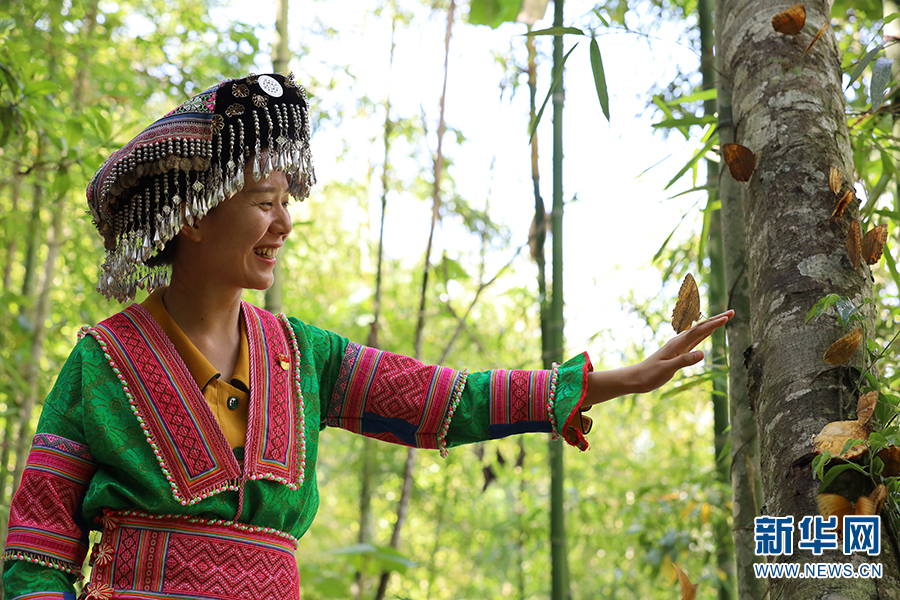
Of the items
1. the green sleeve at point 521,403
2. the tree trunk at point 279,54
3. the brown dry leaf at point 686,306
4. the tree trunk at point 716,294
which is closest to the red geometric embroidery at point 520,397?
the green sleeve at point 521,403

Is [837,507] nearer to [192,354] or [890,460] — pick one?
[890,460]

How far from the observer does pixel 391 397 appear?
1.30 metres

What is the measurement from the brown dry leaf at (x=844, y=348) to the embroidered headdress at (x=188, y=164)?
80 cm

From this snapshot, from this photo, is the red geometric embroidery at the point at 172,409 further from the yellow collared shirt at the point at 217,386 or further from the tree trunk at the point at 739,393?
the tree trunk at the point at 739,393

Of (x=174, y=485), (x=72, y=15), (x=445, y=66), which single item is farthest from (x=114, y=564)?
(x=72, y=15)

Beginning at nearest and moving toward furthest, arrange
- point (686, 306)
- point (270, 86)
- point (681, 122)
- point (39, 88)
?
1. point (686, 306)
2. point (270, 86)
3. point (681, 122)
4. point (39, 88)

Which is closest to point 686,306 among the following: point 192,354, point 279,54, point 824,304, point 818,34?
point 824,304

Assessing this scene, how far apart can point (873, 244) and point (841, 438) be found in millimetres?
304

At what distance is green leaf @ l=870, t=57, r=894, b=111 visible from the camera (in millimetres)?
1039

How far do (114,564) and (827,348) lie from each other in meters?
0.99

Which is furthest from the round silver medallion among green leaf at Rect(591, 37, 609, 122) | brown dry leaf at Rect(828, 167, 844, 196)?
brown dry leaf at Rect(828, 167, 844, 196)

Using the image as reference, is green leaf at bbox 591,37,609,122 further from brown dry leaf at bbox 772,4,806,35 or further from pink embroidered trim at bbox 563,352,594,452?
pink embroidered trim at bbox 563,352,594,452

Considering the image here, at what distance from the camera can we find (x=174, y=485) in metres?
1.11

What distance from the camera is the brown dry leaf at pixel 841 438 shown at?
0.90 meters
